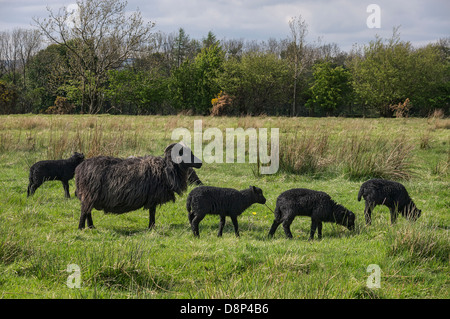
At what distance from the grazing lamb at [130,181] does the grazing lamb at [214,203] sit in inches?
27.4

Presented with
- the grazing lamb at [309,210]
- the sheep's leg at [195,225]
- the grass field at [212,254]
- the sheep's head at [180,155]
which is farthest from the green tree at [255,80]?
the sheep's leg at [195,225]

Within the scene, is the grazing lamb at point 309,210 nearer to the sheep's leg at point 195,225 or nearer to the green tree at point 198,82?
the sheep's leg at point 195,225

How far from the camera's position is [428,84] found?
161 feet

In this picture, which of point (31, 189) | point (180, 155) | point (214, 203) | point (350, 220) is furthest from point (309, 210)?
point (31, 189)

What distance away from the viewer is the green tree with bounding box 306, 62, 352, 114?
179 ft

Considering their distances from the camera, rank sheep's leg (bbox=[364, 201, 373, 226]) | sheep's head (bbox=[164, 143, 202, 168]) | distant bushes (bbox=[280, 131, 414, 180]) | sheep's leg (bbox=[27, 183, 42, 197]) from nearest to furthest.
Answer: sheep's leg (bbox=[364, 201, 373, 226]), sheep's head (bbox=[164, 143, 202, 168]), sheep's leg (bbox=[27, 183, 42, 197]), distant bushes (bbox=[280, 131, 414, 180])

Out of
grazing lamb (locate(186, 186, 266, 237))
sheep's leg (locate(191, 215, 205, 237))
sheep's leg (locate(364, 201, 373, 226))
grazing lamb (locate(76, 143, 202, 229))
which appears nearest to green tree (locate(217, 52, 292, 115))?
grazing lamb (locate(76, 143, 202, 229))

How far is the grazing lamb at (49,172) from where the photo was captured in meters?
9.21

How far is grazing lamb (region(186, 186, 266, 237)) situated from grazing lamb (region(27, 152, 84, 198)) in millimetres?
3812

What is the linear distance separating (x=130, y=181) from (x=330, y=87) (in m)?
51.5

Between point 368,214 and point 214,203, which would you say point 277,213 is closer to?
point 214,203

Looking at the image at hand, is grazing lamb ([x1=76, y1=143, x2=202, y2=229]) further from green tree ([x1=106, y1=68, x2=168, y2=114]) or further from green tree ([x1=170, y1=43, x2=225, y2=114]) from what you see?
green tree ([x1=170, y1=43, x2=225, y2=114])
